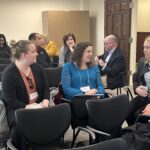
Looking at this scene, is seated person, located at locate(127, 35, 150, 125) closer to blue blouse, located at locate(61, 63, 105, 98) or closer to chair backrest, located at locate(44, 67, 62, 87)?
blue blouse, located at locate(61, 63, 105, 98)

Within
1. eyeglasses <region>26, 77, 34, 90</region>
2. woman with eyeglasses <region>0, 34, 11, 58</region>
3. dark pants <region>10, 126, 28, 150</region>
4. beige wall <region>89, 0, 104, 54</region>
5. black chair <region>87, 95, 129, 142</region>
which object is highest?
beige wall <region>89, 0, 104, 54</region>

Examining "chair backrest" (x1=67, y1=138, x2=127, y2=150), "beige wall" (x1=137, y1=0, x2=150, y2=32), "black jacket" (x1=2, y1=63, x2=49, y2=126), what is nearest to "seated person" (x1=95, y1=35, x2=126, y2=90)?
"black jacket" (x1=2, y1=63, x2=49, y2=126)

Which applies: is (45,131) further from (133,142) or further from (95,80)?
(95,80)

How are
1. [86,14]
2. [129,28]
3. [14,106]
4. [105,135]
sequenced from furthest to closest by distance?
[86,14], [129,28], [14,106], [105,135]

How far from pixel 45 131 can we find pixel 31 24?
5.98 metres

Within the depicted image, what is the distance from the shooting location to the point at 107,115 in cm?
227

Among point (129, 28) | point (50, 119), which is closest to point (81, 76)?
point (50, 119)

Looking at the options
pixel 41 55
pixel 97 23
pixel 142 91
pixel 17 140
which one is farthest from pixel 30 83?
pixel 97 23

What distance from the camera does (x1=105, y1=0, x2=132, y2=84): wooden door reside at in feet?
20.1

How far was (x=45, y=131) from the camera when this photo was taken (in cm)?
203

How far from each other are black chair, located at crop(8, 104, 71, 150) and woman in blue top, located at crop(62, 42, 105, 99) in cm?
92

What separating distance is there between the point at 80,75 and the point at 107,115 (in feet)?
2.94

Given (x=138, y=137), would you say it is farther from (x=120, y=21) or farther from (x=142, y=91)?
(x=120, y=21)

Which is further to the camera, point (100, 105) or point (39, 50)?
point (39, 50)
